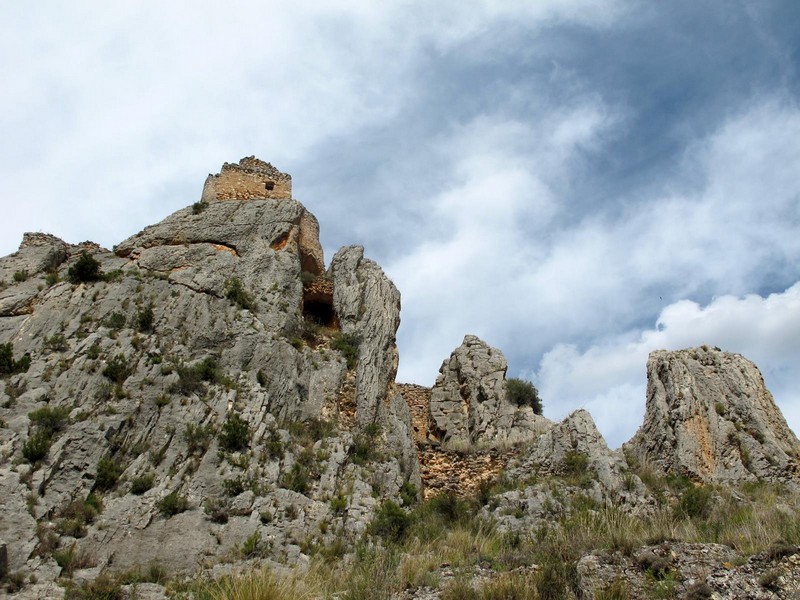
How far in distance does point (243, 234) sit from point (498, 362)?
13.2 m

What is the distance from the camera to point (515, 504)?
19.4 meters

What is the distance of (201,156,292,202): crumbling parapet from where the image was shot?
100 feet

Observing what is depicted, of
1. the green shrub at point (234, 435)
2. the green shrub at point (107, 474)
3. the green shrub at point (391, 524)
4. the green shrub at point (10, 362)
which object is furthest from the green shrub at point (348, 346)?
the green shrub at point (10, 362)

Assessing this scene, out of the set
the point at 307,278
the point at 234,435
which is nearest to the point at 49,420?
the point at 234,435

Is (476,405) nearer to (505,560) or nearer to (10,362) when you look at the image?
A: (505,560)

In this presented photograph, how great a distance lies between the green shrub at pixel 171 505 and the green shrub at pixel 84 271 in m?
11.0

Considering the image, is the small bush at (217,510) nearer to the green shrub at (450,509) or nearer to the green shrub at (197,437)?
the green shrub at (197,437)

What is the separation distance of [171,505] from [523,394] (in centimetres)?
1779

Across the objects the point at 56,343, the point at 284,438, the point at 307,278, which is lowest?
the point at 284,438

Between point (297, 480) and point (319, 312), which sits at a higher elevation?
point (319, 312)

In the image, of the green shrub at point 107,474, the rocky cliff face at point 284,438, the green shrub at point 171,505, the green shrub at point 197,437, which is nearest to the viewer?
the rocky cliff face at point 284,438

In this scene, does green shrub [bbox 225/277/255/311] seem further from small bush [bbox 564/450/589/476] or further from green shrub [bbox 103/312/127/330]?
small bush [bbox 564/450/589/476]

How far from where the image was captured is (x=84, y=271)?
2448 cm

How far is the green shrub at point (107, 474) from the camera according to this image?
17156 millimetres
